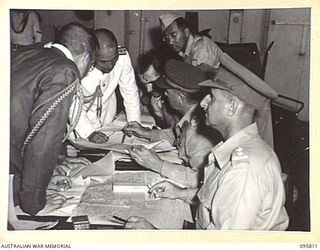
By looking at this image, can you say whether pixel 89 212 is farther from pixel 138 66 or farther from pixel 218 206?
pixel 138 66

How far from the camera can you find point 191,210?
27.9 inches

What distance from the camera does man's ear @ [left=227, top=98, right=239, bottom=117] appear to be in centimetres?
66

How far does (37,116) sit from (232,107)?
0.30 meters

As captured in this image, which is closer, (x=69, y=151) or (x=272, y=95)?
(x=272, y=95)

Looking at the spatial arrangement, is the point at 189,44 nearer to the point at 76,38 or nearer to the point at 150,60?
the point at 150,60

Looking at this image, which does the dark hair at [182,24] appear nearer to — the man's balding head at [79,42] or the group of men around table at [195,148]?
the group of men around table at [195,148]

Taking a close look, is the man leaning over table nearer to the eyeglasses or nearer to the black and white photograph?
the black and white photograph

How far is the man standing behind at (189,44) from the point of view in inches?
30.7

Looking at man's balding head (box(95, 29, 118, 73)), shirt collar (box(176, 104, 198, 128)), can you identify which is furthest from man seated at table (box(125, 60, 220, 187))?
man's balding head (box(95, 29, 118, 73))

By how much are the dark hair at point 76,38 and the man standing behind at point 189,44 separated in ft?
0.43

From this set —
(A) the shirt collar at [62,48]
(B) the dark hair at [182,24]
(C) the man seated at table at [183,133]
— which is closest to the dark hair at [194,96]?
(C) the man seated at table at [183,133]
